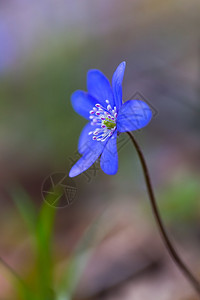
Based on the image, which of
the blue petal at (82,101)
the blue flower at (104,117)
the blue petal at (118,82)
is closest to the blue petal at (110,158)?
the blue flower at (104,117)

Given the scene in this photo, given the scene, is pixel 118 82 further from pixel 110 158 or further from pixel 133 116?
pixel 110 158

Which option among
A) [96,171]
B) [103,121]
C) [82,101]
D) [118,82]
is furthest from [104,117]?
[96,171]

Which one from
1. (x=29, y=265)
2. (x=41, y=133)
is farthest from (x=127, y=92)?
(x=29, y=265)

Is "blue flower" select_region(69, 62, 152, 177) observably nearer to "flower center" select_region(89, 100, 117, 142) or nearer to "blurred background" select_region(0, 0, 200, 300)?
"flower center" select_region(89, 100, 117, 142)

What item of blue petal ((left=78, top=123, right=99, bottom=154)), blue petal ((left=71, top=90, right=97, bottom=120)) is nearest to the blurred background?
blue petal ((left=78, top=123, right=99, bottom=154))

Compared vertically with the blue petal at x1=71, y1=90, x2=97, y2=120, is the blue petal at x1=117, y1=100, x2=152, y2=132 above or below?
below

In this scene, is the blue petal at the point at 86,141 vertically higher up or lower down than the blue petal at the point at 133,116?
lower down

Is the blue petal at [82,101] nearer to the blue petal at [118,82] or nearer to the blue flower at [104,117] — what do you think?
the blue flower at [104,117]
